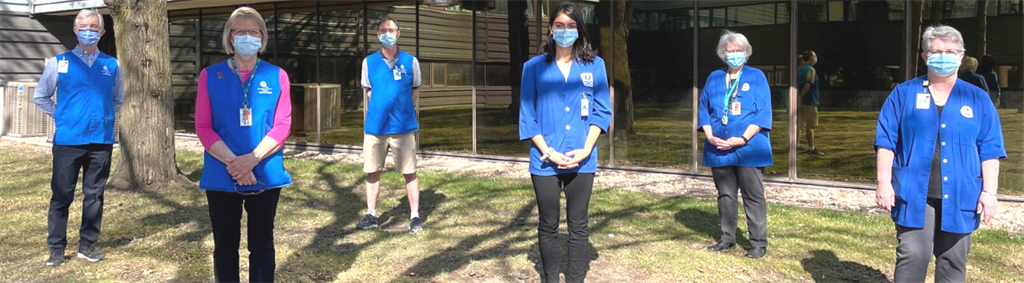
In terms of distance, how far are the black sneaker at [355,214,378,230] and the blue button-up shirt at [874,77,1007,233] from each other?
4009mm

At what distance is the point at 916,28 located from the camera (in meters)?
8.88

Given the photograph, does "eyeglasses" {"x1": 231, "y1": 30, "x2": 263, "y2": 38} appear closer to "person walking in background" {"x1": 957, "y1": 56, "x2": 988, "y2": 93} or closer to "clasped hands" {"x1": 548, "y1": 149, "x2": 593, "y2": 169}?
"clasped hands" {"x1": 548, "y1": 149, "x2": 593, "y2": 169}

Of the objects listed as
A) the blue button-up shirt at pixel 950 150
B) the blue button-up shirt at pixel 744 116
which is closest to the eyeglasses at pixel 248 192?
the blue button-up shirt at pixel 950 150

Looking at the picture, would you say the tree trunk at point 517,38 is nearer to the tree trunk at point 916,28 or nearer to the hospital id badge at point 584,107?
the tree trunk at point 916,28

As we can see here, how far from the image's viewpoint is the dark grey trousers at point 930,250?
153 inches

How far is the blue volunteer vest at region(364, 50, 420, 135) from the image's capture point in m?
6.48

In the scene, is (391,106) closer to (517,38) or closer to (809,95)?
(809,95)

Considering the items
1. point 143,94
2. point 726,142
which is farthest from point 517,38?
point 726,142

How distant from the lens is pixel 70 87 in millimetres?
5496

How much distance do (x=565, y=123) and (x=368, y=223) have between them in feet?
9.12

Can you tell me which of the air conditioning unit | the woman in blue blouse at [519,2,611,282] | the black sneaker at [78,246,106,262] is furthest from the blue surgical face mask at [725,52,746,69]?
the air conditioning unit

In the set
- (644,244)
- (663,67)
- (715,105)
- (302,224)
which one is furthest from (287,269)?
(663,67)

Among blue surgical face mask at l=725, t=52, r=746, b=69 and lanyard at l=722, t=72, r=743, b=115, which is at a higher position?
blue surgical face mask at l=725, t=52, r=746, b=69

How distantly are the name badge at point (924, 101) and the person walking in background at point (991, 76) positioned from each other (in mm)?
5387
